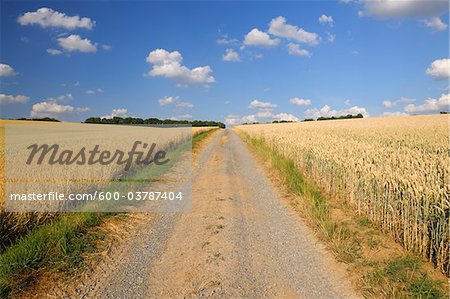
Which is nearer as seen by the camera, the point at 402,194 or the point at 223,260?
the point at 223,260

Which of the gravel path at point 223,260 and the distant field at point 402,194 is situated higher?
the distant field at point 402,194

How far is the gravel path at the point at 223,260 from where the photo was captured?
5.05m

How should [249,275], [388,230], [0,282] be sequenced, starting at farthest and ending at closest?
[388,230] → [249,275] → [0,282]

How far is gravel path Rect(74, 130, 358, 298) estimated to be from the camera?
5051 mm

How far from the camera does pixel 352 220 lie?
8.09 metres

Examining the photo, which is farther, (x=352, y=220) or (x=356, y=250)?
(x=352, y=220)

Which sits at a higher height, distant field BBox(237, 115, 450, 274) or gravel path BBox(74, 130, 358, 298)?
distant field BBox(237, 115, 450, 274)

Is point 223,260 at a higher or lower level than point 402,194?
lower

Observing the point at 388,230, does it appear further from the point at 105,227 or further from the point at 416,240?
the point at 105,227

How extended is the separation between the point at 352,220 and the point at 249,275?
3.93 meters

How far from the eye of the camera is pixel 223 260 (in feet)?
19.5

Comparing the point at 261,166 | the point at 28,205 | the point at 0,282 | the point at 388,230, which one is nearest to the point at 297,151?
the point at 261,166

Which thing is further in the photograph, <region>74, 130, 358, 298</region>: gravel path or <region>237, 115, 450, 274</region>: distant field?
<region>237, 115, 450, 274</region>: distant field

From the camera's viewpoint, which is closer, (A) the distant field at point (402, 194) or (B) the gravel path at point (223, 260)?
(B) the gravel path at point (223, 260)
